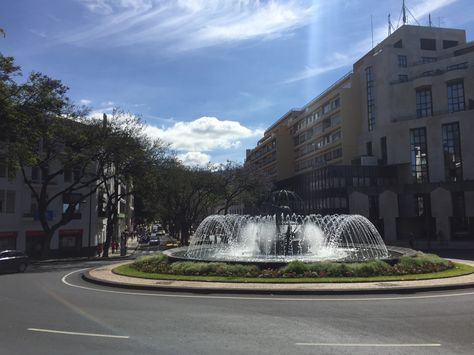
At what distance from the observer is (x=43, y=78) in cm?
3319

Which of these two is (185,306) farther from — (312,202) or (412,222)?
(312,202)

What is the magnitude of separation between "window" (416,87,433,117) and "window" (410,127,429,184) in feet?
12.1

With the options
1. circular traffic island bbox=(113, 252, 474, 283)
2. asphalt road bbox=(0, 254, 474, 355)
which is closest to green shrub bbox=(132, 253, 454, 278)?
circular traffic island bbox=(113, 252, 474, 283)

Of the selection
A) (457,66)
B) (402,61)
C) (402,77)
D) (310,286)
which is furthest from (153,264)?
(402,61)

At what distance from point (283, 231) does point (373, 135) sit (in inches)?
2152

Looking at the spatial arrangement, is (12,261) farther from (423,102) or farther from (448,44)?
(448,44)

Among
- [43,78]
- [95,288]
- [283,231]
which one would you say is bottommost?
[95,288]

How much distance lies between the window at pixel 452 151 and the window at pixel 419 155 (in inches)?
114

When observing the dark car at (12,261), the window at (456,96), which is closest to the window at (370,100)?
the window at (456,96)

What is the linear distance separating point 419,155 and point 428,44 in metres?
23.1

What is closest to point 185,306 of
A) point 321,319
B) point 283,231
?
point 321,319

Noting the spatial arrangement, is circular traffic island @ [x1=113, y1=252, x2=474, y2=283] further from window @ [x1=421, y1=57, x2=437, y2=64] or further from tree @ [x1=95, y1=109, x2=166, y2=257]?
window @ [x1=421, y1=57, x2=437, y2=64]

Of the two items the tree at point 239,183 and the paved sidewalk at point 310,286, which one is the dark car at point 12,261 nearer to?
the paved sidewalk at point 310,286

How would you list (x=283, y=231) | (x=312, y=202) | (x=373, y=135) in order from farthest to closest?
(x=312, y=202), (x=373, y=135), (x=283, y=231)
